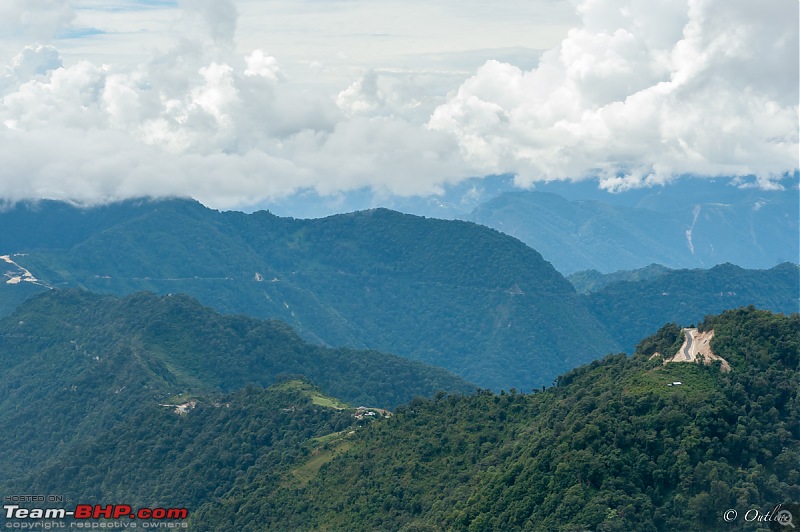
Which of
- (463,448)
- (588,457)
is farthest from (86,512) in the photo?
(588,457)

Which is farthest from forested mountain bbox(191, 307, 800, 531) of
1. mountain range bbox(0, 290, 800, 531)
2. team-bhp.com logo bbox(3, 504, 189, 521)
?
team-bhp.com logo bbox(3, 504, 189, 521)

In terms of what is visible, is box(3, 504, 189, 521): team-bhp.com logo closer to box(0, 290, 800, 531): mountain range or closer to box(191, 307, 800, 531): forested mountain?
box(191, 307, 800, 531): forested mountain

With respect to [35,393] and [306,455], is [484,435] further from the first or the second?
[35,393]

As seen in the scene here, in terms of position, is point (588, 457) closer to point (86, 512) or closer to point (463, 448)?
point (463, 448)

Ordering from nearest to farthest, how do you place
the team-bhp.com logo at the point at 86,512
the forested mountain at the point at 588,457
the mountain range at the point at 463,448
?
the forested mountain at the point at 588,457 → the mountain range at the point at 463,448 → the team-bhp.com logo at the point at 86,512

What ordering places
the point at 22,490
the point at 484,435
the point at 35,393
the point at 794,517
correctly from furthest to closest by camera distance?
the point at 35,393 → the point at 22,490 → the point at 484,435 → the point at 794,517

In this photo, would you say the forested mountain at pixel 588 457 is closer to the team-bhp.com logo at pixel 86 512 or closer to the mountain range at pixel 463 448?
the mountain range at pixel 463 448

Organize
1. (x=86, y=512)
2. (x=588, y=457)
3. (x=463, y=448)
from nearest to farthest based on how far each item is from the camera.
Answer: (x=588, y=457) → (x=86, y=512) → (x=463, y=448)

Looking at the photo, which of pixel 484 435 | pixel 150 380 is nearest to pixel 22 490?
pixel 150 380

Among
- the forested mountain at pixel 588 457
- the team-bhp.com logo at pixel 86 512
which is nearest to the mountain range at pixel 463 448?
the forested mountain at pixel 588 457
